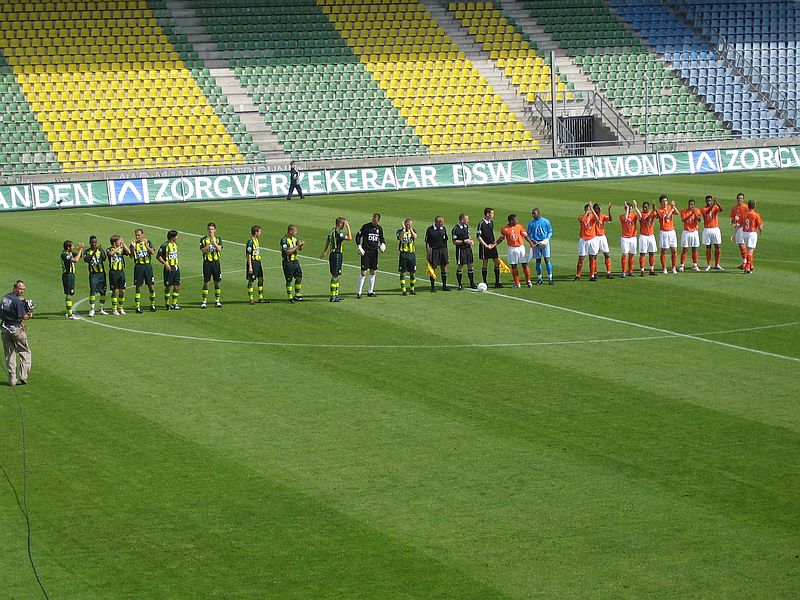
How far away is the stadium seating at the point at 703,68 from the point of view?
64312 mm

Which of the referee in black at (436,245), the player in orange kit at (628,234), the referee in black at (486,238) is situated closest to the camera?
the referee in black at (436,245)

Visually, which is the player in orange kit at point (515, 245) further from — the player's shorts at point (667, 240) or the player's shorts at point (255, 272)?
the player's shorts at point (255, 272)

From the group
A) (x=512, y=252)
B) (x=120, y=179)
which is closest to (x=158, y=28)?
(x=120, y=179)

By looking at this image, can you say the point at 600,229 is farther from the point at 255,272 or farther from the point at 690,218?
the point at 255,272

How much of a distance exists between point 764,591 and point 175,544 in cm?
586

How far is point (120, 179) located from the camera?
4741 centimetres

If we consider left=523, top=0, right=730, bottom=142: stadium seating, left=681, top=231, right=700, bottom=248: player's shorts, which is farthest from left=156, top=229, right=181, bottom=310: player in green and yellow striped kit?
left=523, top=0, right=730, bottom=142: stadium seating

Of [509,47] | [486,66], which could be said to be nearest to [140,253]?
[486,66]

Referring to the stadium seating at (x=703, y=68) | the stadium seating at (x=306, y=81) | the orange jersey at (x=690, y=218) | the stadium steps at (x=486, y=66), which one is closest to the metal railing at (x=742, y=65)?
the stadium seating at (x=703, y=68)

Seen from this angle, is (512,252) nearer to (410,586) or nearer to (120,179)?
(410,586)

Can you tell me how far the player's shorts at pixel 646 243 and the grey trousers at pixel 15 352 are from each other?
15.1m

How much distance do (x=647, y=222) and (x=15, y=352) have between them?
15.2 m

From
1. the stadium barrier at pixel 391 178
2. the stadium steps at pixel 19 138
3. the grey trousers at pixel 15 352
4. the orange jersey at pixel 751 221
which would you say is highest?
the stadium steps at pixel 19 138

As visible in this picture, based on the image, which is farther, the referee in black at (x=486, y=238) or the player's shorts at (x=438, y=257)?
the referee in black at (x=486, y=238)
